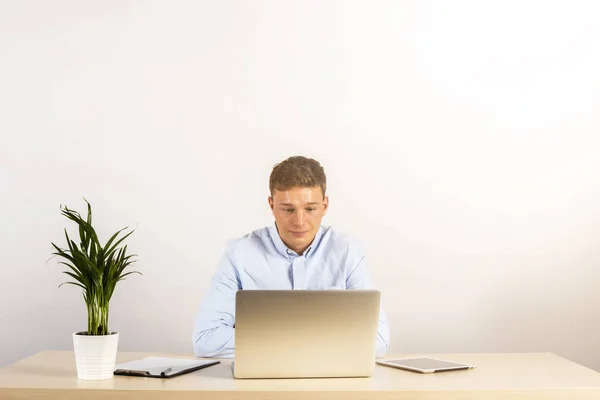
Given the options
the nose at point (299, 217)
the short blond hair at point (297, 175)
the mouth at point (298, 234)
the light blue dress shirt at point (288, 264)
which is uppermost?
the short blond hair at point (297, 175)

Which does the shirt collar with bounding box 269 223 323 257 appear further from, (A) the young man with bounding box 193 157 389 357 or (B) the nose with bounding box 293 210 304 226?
(B) the nose with bounding box 293 210 304 226

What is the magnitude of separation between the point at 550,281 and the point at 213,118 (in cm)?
211

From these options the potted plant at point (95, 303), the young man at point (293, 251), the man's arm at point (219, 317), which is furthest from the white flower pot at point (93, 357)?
the young man at point (293, 251)

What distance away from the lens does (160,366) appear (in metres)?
2.29

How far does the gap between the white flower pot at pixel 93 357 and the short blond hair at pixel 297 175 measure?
110 cm

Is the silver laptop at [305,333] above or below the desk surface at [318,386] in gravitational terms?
above

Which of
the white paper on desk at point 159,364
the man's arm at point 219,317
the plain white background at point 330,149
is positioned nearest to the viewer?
the white paper on desk at point 159,364

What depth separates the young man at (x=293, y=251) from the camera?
2967 mm

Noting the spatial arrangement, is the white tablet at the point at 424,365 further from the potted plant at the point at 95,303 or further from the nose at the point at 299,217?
the potted plant at the point at 95,303

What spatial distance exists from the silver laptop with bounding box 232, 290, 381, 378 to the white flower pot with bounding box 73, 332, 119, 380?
0.38 meters

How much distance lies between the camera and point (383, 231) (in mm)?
3990

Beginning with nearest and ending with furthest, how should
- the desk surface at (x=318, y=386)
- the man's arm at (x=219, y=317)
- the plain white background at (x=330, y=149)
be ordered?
1. the desk surface at (x=318, y=386)
2. the man's arm at (x=219, y=317)
3. the plain white background at (x=330, y=149)

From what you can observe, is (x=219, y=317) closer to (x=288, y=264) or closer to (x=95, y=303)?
(x=288, y=264)

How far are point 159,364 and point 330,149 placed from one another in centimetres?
197
